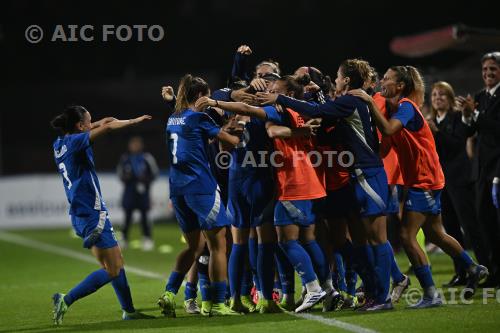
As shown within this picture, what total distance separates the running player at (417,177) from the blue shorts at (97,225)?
2.51 meters

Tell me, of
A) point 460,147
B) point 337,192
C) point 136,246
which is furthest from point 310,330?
point 136,246

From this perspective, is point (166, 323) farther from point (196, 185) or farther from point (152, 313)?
point (196, 185)

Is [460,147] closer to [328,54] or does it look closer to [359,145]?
[359,145]

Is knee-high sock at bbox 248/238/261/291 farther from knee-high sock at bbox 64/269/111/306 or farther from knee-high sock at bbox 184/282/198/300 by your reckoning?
knee-high sock at bbox 64/269/111/306

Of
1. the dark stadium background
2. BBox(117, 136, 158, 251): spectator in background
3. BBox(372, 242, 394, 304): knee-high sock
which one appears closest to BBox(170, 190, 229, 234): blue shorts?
BBox(372, 242, 394, 304): knee-high sock

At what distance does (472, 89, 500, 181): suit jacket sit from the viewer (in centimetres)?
983

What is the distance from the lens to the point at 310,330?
7.50m

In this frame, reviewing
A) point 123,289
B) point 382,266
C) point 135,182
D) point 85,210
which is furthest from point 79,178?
point 135,182

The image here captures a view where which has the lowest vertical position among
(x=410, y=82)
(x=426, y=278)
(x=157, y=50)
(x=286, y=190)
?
(x=426, y=278)

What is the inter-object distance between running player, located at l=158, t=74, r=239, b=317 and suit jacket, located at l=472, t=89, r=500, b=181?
297 cm

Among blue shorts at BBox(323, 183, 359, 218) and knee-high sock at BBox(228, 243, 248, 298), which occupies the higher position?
blue shorts at BBox(323, 183, 359, 218)

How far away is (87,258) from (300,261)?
8.22m

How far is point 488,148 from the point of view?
1012cm

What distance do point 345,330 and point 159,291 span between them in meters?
4.01
